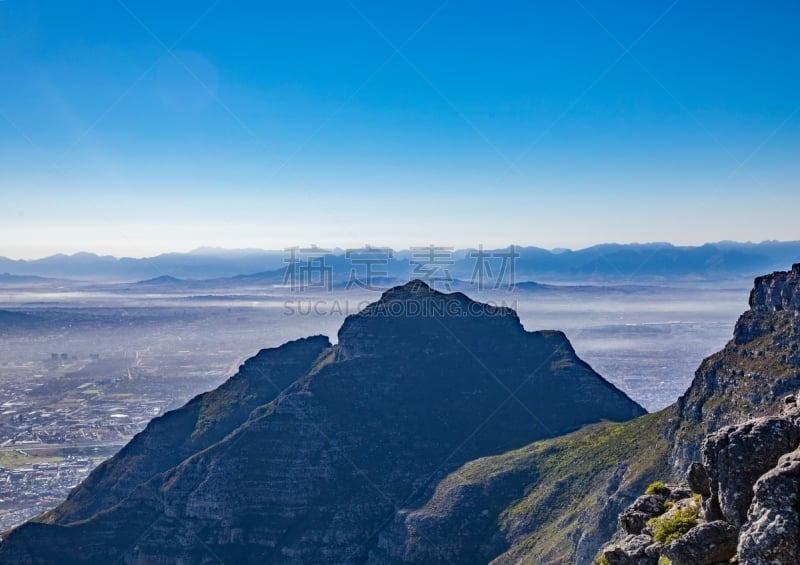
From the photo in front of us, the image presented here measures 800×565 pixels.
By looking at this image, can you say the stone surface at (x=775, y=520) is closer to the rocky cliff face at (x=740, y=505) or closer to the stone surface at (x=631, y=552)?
the rocky cliff face at (x=740, y=505)

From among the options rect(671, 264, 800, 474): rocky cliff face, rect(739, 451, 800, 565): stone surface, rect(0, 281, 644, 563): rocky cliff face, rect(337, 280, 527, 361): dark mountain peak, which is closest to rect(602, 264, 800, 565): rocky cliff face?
rect(739, 451, 800, 565): stone surface

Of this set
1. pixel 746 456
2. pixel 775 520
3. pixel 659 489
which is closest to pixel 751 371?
pixel 659 489

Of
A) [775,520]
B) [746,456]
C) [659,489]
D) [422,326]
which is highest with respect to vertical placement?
[746,456]

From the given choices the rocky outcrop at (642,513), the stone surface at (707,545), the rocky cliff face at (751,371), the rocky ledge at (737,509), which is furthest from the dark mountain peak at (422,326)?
the stone surface at (707,545)

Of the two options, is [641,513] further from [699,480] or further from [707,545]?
[707,545]

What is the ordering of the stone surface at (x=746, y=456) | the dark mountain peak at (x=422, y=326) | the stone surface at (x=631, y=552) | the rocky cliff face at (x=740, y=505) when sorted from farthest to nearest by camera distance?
the dark mountain peak at (x=422, y=326)
the stone surface at (x=631, y=552)
the stone surface at (x=746, y=456)
the rocky cliff face at (x=740, y=505)

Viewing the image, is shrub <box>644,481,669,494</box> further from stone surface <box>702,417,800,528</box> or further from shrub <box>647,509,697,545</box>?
stone surface <box>702,417,800,528</box>
